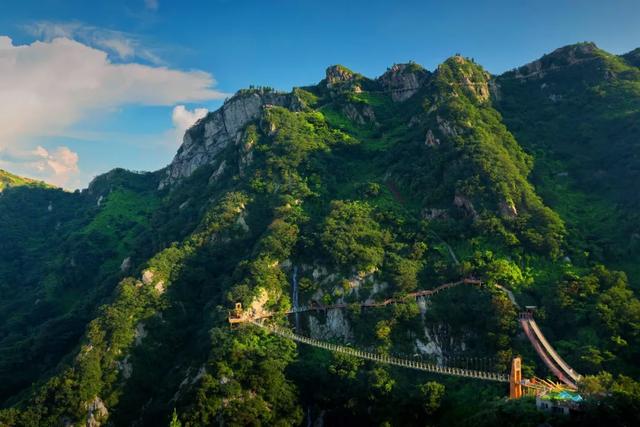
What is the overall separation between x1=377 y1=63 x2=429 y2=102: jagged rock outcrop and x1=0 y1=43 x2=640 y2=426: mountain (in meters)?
7.56

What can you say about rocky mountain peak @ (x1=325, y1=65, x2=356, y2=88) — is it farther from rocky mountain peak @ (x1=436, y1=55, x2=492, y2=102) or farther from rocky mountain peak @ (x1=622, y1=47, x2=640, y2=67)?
rocky mountain peak @ (x1=622, y1=47, x2=640, y2=67)

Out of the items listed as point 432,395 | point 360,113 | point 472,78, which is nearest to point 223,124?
point 360,113

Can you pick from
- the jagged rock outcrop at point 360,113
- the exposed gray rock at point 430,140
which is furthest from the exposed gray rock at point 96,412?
the jagged rock outcrop at point 360,113

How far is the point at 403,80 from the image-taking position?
109 m

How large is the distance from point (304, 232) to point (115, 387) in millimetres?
26228

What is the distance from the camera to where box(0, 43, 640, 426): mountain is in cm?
4725

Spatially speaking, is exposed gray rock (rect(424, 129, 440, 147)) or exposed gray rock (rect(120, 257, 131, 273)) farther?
exposed gray rock (rect(120, 257, 131, 273))

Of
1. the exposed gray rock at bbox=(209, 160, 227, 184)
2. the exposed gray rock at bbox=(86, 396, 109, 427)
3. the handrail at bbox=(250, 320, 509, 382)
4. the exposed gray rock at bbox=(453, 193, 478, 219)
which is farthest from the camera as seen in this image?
the exposed gray rock at bbox=(209, 160, 227, 184)

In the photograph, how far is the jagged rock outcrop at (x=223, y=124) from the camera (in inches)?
4264

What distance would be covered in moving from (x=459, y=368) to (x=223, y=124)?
75107 millimetres

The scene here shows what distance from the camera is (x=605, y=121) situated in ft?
263

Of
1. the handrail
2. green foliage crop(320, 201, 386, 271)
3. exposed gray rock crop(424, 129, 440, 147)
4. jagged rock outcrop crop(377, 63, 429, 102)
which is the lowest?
the handrail

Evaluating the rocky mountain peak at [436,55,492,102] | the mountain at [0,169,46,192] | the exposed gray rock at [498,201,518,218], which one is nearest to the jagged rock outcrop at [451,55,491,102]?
the rocky mountain peak at [436,55,492,102]

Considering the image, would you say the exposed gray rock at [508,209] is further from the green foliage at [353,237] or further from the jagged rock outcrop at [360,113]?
the jagged rock outcrop at [360,113]
